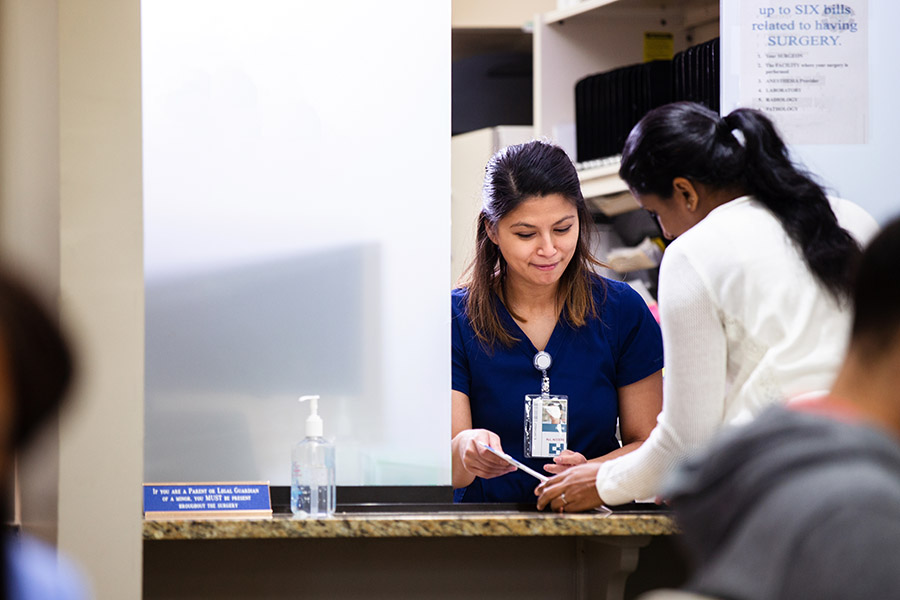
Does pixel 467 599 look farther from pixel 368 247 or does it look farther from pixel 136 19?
pixel 136 19

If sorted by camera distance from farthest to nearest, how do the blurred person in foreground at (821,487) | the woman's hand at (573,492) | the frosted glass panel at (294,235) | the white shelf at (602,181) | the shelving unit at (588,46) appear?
the shelving unit at (588,46), the white shelf at (602,181), the frosted glass panel at (294,235), the woman's hand at (573,492), the blurred person in foreground at (821,487)

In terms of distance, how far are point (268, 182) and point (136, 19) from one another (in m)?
0.43

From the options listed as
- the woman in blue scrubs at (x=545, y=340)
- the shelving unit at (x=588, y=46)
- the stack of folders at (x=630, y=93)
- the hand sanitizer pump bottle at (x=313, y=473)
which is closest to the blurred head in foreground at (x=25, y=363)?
the hand sanitizer pump bottle at (x=313, y=473)

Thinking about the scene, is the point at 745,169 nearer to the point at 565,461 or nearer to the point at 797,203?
the point at 797,203

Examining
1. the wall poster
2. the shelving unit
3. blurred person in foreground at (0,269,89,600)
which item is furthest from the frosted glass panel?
the shelving unit

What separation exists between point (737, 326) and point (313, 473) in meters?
0.74

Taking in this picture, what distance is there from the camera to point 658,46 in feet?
10.4

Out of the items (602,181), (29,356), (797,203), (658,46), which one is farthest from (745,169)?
(658,46)

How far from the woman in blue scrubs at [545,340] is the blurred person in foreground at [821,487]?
1.30 meters


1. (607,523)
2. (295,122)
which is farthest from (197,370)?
(607,523)

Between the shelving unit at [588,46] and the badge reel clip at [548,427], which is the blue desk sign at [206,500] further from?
the shelving unit at [588,46]

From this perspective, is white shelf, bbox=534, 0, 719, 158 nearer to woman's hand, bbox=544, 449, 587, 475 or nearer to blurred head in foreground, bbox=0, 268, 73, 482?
woman's hand, bbox=544, 449, 587, 475

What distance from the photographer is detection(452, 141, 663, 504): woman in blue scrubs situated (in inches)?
85.3

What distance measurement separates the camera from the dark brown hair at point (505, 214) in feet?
7.15
